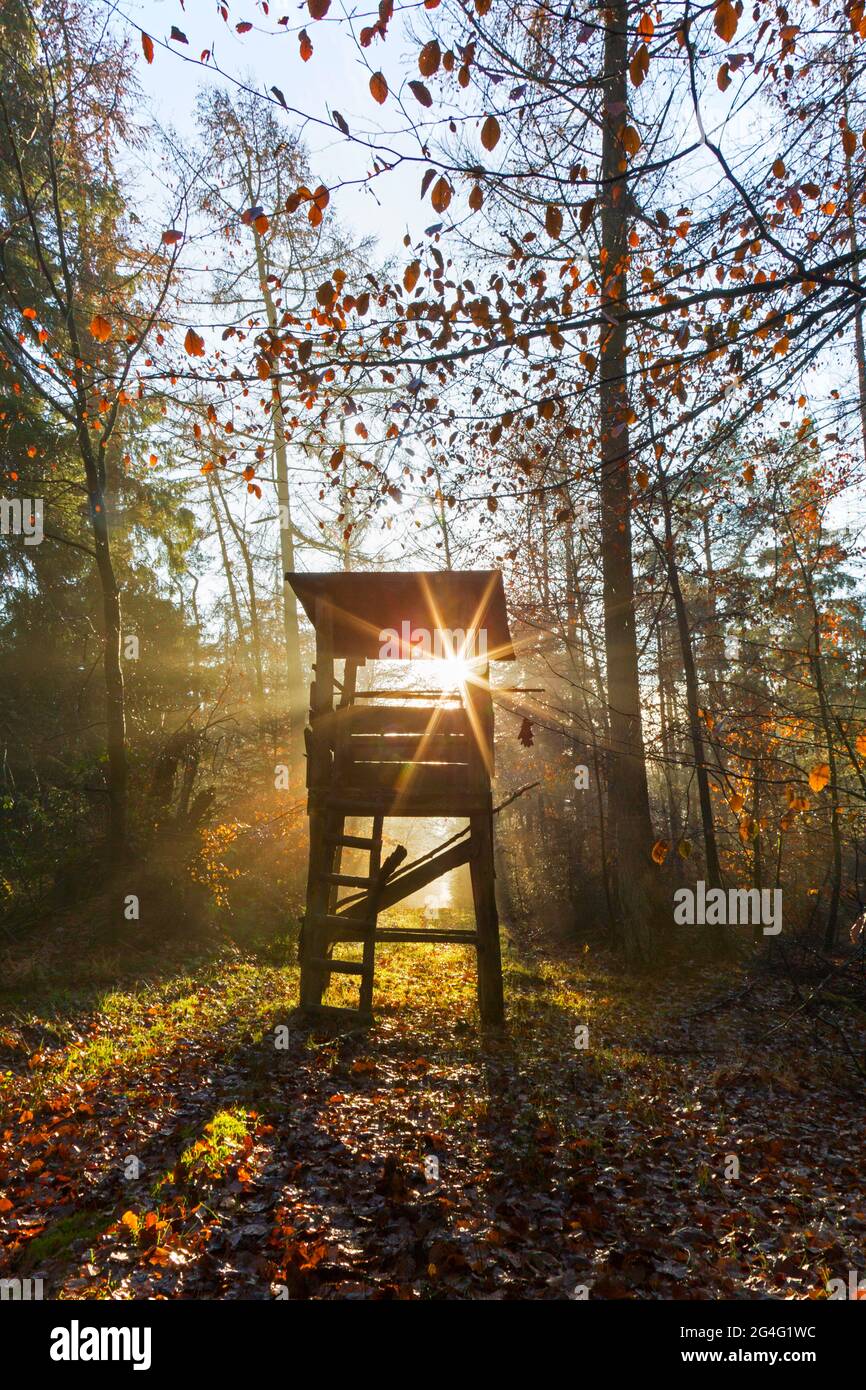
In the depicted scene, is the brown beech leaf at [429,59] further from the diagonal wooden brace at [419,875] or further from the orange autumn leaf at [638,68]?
the diagonal wooden brace at [419,875]

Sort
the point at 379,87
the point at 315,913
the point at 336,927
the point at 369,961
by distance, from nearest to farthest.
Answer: the point at 379,87, the point at 369,961, the point at 336,927, the point at 315,913

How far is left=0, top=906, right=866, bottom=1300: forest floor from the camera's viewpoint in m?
3.91

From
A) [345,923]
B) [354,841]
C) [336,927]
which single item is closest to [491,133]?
[354,841]

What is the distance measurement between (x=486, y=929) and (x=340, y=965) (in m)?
1.78

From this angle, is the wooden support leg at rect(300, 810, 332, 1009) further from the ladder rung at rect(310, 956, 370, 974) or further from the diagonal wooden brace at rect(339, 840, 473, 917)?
the diagonal wooden brace at rect(339, 840, 473, 917)

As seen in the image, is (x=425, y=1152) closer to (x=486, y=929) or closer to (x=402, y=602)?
(x=486, y=929)

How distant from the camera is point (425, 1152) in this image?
5.30 metres

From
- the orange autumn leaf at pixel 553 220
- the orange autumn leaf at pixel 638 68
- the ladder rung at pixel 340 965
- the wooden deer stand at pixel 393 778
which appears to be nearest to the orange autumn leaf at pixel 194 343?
the orange autumn leaf at pixel 553 220

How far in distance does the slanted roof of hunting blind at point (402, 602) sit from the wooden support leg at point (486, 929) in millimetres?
2404

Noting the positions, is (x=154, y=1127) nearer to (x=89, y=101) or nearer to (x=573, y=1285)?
(x=573, y=1285)

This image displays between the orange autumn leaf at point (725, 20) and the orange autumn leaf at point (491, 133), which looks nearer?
the orange autumn leaf at point (725, 20)

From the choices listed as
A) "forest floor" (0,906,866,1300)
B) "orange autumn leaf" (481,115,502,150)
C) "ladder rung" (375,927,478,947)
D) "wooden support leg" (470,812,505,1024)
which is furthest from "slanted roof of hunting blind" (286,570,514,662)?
"forest floor" (0,906,866,1300)

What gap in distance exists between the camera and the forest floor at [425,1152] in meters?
3.91
